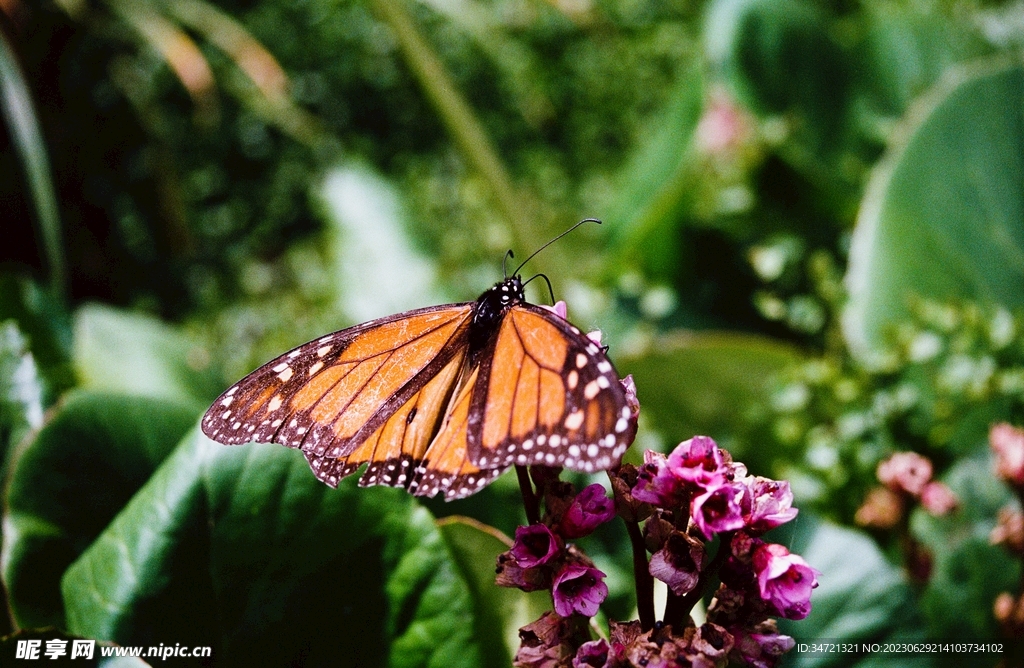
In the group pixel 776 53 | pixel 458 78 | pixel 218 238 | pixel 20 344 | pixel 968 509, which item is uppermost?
pixel 458 78

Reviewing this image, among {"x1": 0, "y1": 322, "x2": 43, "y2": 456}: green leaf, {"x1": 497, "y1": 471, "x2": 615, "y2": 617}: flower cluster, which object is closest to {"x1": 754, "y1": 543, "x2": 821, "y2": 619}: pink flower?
{"x1": 497, "y1": 471, "x2": 615, "y2": 617}: flower cluster

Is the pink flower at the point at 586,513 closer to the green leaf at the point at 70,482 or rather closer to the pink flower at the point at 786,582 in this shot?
the pink flower at the point at 786,582

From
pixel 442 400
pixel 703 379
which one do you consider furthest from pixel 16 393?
pixel 703 379

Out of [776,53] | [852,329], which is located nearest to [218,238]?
[776,53]

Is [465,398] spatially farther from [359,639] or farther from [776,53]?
[776,53]

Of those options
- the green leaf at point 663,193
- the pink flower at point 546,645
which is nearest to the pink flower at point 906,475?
the pink flower at point 546,645

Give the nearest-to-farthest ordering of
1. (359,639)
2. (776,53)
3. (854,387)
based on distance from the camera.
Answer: (359,639)
(854,387)
(776,53)

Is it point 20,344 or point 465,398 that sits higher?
point 20,344

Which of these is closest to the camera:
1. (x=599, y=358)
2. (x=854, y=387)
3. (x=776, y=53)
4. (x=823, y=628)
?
(x=599, y=358)
